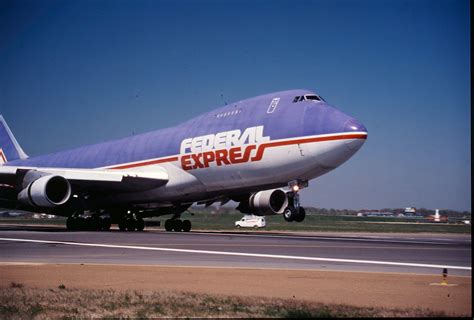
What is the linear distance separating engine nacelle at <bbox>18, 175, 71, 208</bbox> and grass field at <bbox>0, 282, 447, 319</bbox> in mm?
22405

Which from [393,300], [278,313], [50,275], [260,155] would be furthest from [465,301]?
[260,155]

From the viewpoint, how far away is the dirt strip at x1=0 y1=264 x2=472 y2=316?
9.61 metres

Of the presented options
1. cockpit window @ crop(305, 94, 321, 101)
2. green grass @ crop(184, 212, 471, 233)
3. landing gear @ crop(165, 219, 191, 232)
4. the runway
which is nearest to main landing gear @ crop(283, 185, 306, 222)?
cockpit window @ crop(305, 94, 321, 101)

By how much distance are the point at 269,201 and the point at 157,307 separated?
2374cm

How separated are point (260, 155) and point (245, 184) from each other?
7.81 ft

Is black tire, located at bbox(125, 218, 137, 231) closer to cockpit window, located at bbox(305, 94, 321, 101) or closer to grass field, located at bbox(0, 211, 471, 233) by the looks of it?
grass field, located at bbox(0, 211, 471, 233)

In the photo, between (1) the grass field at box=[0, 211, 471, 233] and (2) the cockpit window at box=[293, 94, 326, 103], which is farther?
(1) the grass field at box=[0, 211, 471, 233]

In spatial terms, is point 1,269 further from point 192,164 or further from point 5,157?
point 5,157

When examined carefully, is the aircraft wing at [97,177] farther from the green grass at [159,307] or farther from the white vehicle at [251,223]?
the white vehicle at [251,223]

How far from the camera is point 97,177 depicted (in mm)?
35188

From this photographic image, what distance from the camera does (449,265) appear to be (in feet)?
48.7

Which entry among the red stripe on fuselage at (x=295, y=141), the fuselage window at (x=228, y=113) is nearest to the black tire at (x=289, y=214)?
the red stripe on fuselage at (x=295, y=141)

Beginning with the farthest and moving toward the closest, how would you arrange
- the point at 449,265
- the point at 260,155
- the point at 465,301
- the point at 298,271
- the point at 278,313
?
the point at 260,155, the point at 449,265, the point at 298,271, the point at 465,301, the point at 278,313

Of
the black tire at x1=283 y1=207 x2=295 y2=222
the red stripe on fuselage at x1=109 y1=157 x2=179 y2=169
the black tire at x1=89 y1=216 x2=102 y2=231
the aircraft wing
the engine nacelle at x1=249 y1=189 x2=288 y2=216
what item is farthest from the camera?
the black tire at x1=89 y1=216 x2=102 y2=231
